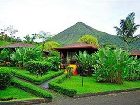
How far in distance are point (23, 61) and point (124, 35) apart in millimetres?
34237

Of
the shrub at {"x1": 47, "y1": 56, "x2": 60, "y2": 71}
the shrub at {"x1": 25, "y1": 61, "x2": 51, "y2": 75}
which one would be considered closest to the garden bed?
the shrub at {"x1": 25, "y1": 61, "x2": 51, "y2": 75}

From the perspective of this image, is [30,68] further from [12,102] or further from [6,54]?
[12,102]

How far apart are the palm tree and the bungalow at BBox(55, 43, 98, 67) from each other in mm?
24324

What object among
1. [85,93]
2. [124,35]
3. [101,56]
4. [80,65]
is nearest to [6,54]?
[80,65]

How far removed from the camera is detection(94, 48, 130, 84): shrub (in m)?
29.0

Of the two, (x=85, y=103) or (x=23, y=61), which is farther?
(x=23, y=61)

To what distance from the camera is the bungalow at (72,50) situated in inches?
1544

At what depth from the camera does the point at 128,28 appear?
208 ft

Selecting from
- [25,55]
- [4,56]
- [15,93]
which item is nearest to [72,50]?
[25,55]

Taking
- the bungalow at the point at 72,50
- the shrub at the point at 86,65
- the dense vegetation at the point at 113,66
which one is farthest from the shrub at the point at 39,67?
the bungalow at the point at 72,50

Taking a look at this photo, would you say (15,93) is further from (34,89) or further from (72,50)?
(72,50)

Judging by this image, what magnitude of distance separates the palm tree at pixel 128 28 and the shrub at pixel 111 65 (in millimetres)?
33959

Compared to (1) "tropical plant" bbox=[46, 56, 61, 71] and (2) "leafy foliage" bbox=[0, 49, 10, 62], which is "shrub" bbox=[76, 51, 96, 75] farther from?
(2) "leafy foliage" bbox=[0, 49, 10, 62]

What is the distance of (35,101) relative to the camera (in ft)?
61.2
